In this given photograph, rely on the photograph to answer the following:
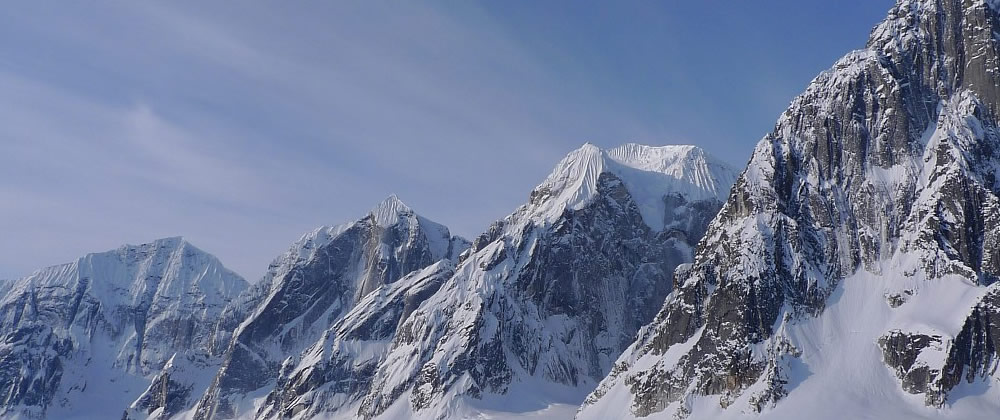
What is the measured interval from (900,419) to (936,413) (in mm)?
6958

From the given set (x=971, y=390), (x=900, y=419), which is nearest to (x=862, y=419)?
(x=900, y=419)

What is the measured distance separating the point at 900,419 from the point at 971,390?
15.1m

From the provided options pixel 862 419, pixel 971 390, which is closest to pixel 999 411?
pixel 971 390

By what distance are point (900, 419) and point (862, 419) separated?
6.72m

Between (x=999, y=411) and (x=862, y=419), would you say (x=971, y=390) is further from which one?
(x=862, y=419)

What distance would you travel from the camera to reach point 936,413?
198 m

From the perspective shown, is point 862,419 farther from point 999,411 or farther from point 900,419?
point 999,411

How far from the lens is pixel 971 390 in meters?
199

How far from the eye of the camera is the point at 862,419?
200 m

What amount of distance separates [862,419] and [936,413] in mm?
13379

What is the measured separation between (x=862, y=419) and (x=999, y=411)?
23.9 meters

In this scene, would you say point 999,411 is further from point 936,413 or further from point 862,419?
point 862,419

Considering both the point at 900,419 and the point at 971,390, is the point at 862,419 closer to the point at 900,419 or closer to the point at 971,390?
the point at 900,419
